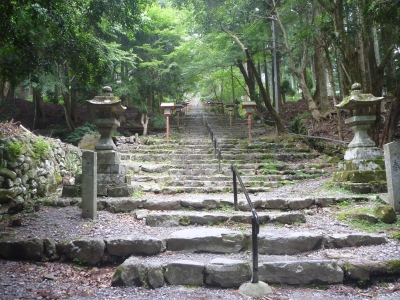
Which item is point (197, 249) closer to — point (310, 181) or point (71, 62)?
point (310, 181)

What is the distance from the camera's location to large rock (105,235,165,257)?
3.33 m

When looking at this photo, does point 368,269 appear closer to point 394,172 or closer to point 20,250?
point 394,172

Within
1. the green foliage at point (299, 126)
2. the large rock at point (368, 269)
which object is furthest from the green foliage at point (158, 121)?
the large rock at point (368, 269)

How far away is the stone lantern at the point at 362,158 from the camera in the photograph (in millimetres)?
5289

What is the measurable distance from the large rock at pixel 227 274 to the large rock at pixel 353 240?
1281mm

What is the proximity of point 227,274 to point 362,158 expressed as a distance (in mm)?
4083

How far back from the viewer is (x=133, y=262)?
9.93 feet

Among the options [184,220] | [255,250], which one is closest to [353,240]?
[255,250]

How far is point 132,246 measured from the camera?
3344mm

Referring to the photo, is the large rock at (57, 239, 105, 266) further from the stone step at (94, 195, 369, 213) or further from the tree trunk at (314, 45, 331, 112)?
the tree trunk at (314, 45, 331, 112)

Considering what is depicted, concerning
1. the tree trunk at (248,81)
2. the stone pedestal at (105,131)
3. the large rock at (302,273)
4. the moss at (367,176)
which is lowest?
the large rock at (302,273)

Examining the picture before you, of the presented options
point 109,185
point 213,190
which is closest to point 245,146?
point 213,190

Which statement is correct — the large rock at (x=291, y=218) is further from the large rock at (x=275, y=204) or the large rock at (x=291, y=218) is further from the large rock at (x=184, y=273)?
the large rock at (x=184, y=273)

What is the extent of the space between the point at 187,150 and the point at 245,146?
2.11 metres
